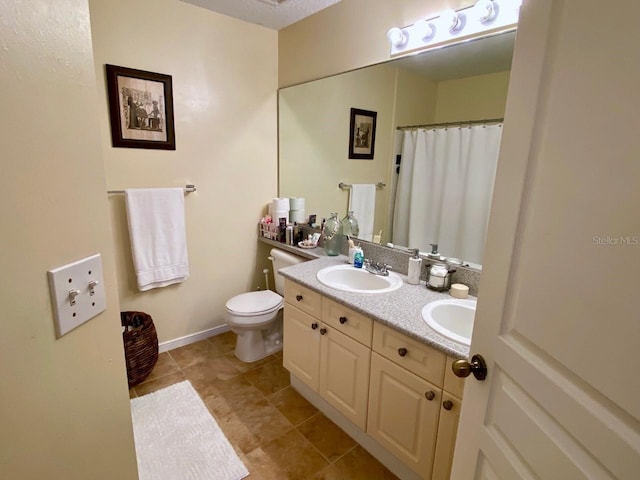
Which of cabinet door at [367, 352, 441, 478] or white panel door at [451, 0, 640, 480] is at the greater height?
white panel door at [451, 0, 640, 480]

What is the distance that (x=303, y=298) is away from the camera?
6.07 ft

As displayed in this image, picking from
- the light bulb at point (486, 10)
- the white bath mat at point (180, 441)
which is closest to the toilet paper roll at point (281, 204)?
the white bath mat at point (180, 441)

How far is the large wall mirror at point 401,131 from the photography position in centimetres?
161

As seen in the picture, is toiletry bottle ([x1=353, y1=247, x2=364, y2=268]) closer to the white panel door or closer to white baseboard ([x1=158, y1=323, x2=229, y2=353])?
the white panel door

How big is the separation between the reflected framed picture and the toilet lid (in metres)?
1.19

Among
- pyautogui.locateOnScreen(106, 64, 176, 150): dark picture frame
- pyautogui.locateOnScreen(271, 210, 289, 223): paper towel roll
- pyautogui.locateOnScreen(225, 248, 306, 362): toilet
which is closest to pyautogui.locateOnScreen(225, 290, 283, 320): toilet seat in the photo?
pyautogui.locateOnScreen(225, 248, 306, 362): toilet

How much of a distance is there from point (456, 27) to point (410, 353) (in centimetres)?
149

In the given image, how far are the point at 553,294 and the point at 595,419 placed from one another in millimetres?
210

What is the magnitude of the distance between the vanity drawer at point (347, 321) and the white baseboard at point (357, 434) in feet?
1.82

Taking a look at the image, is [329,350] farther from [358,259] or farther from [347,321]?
[358,259]

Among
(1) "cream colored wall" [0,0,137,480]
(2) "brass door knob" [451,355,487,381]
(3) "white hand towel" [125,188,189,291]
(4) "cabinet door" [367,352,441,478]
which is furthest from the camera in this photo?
(3) "white hand towel" [125,188,189,291]

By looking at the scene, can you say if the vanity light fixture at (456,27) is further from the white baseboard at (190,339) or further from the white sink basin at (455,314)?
the white baseboard at (190,339)

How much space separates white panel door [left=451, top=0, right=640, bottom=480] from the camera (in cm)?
50

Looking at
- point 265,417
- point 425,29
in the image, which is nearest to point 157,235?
point 265,417
